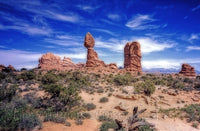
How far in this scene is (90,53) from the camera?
37.9 meters

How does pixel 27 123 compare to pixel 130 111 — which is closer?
pixel 27 123

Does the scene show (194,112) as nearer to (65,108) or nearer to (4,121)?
(65,108)

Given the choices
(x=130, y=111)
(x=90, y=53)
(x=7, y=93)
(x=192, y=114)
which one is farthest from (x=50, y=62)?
(x=192, y=114)

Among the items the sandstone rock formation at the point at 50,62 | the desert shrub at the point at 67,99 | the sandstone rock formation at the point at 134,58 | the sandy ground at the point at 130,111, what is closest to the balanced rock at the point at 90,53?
the sandstone rock formation at the point at 134,58

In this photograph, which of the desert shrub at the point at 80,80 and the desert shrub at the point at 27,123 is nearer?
the desert shrub at the point at 27,123

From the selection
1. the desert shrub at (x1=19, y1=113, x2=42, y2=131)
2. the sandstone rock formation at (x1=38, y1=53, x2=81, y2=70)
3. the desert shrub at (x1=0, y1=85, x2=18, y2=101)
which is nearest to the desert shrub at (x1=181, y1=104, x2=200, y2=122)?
the desert shrub at (x1=19, y1=113, x2=42, y2=131)

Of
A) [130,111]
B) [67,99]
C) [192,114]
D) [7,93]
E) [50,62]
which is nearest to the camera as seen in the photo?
[192,114]

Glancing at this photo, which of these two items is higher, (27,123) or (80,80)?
(80,80)

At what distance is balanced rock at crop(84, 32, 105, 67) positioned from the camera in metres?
37.6

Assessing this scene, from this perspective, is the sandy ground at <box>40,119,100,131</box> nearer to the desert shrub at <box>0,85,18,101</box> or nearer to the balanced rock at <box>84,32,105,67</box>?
the desert shrub at <box>0,85,18,101</box>

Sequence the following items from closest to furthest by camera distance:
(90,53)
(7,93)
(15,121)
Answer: (15,121) → (7,93) → (90,53)

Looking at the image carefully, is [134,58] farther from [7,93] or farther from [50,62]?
[7,93]

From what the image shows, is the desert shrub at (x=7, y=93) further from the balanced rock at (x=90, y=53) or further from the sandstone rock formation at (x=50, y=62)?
the sandstone rock formation at (x=50, y=62)

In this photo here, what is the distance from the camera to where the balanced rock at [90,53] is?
37.6 meters
